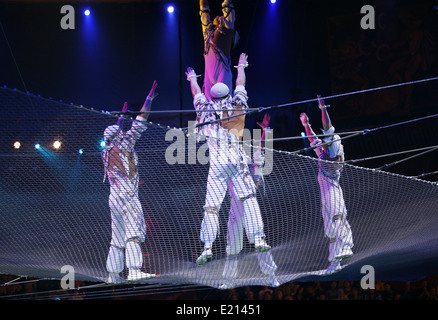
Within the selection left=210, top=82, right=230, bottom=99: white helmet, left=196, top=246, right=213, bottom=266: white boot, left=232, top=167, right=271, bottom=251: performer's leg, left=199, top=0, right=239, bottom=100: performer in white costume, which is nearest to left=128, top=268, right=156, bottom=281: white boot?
left=196, top=246, right=213, bottom=266: white boot

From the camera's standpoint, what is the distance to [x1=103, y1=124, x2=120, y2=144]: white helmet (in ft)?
11.6

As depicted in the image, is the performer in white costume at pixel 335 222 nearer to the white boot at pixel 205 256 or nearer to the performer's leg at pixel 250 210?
the performer's leg at pixel 250 210

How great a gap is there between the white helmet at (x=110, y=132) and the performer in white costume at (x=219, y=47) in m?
1.57

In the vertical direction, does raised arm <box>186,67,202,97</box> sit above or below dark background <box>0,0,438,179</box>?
below

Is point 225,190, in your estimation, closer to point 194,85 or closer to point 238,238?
point 238,238

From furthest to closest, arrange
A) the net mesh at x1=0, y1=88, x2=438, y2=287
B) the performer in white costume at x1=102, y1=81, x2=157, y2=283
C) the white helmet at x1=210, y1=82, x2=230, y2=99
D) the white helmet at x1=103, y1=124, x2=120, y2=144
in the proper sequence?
the white helmet at x1=210, y1=82, x2=230, y2=99, the performer in white costume at x1=102, y1=81, x2=157, y2=283, the net mesh at x1=0, y1=88, x2=438, y2=287, the white helmet at x1=103, y1=124, x2=120, y2=144

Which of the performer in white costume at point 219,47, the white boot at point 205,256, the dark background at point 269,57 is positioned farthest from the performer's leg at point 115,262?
the dark background at point 269,57

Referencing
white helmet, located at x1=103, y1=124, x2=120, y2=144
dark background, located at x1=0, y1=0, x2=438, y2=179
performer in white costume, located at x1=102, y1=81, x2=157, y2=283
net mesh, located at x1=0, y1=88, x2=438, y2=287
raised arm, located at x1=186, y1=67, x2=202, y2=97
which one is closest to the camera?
white helmet, located at x1=103, y1=124, x2=120, y2=144

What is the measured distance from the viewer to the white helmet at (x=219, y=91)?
15.4 ft

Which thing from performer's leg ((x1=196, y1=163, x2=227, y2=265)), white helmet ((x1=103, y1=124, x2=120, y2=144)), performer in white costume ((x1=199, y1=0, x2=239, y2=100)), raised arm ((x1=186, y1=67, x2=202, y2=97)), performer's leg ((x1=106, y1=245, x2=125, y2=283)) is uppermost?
performer in white costume ((x1=199, y1=0, x2=239, y2=100))

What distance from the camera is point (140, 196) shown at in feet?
13.5

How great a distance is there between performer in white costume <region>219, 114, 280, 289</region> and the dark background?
2211 millimetres

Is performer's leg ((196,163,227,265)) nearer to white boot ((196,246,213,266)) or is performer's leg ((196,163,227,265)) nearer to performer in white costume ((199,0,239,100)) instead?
white boot ((196,246,213,266))
